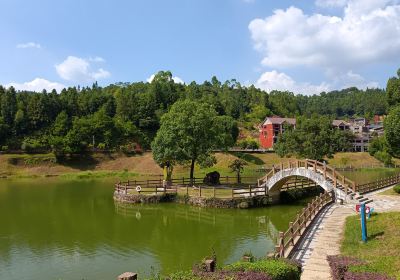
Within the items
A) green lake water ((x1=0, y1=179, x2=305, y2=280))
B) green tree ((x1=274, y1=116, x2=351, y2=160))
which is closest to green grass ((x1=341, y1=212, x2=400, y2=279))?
green lake water ((x1=0, y1=179, x2=305, y2=280))

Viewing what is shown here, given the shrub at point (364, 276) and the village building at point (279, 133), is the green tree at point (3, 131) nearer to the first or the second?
the village building at point (279, 133)

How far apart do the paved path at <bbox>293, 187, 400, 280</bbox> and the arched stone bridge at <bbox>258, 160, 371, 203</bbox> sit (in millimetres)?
1652

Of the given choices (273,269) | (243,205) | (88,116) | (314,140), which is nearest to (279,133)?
(314,140)

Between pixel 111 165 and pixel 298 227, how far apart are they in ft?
230

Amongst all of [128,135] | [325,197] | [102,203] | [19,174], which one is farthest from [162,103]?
[325,197]

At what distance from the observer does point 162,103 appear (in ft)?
418

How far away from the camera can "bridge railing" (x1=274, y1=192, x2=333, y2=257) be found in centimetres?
1680

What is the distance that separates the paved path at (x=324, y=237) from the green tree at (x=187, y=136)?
19399 millimetres

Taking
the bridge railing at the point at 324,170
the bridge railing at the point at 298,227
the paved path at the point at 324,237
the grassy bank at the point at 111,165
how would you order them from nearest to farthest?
the paved path at the point at 324,237, the bridge railing at the point at 298,227, the bridge railing at the point at 324,170, the grassy bank at the point at 111,165

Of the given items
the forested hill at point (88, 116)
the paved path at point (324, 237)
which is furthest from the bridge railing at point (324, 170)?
→ the forested hill at point (88, 116)

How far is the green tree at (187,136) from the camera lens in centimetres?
4453

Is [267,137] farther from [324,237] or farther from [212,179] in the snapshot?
[324,237]

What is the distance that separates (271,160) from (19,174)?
54.2 m

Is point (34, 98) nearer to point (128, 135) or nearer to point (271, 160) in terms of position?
point (128, 135)
